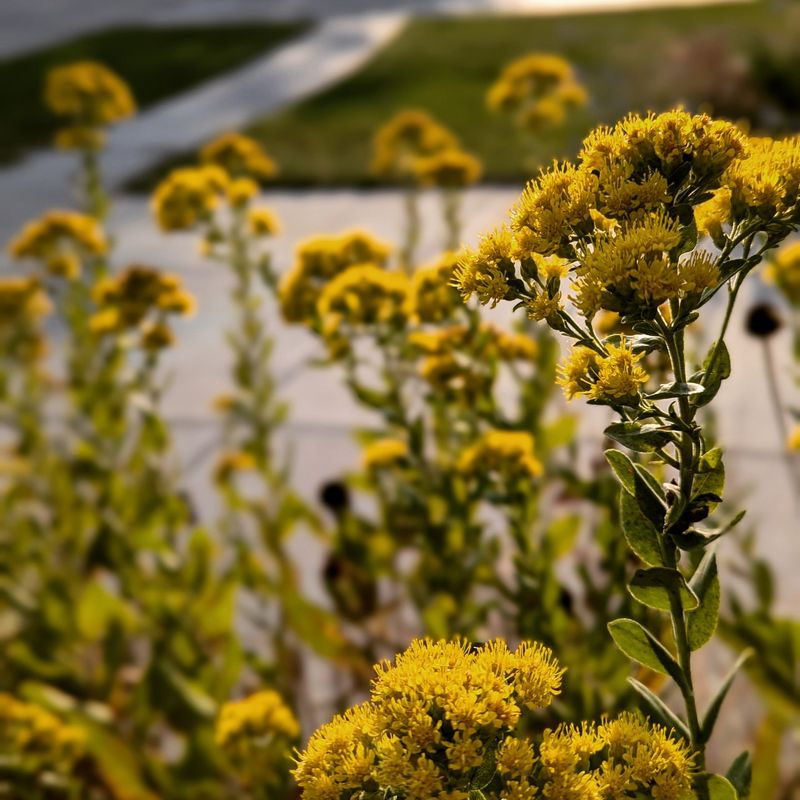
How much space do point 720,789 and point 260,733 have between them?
870 mm

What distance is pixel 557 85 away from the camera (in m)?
3.22

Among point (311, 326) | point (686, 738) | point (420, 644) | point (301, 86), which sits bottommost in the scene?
point (686, 738)

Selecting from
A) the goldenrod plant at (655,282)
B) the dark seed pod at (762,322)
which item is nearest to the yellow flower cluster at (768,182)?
the goldenrod plant at (655,282)

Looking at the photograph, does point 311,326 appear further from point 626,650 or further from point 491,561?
point 626,650

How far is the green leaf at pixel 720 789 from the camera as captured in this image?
38.8 inches

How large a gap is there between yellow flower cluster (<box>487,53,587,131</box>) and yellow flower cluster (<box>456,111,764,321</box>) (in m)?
2.14

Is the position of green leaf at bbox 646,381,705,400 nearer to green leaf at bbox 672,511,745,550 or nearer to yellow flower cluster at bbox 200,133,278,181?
green leaf at bbox 672,511,745,550

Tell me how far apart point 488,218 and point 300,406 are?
1.57 metres

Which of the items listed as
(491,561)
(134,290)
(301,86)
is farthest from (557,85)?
(301,86)

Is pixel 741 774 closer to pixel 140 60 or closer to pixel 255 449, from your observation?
pixel 255 449

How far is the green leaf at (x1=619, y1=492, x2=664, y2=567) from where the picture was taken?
107 centimetres

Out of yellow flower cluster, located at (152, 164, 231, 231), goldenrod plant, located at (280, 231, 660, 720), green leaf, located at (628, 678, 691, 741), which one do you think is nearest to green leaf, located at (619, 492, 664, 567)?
green leaf, located at (628, 678, 691, 741)

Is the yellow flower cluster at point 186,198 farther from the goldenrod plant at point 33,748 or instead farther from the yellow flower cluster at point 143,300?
the goldenrod plant at point 33,748

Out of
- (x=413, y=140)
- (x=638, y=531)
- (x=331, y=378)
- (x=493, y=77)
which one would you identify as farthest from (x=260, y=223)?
(x=493, y=77)
